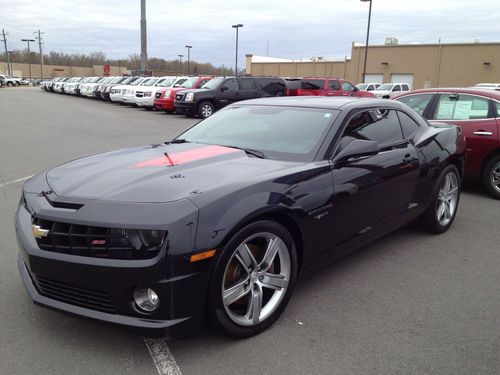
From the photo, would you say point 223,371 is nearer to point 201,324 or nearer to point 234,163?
point 201,324

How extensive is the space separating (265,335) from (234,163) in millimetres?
1238

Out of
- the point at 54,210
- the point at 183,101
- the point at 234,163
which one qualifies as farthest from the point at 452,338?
the point at 183,101

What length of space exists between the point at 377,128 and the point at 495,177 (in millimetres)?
3406

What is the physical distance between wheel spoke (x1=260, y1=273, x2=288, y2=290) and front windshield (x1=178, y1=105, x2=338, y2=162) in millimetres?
939

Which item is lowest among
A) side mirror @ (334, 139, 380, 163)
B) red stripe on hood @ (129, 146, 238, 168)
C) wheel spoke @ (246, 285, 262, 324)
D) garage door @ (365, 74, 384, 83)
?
wheel spoke @ (246, 285, 262, 324)

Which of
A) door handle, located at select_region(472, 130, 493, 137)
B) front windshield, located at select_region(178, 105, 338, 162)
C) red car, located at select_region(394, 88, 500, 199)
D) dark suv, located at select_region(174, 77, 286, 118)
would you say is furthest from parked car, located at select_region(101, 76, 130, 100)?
front windshield, located at select_region(178, 105, 338, 162)

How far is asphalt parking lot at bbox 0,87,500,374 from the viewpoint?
8.89 ft

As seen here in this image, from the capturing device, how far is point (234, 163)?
3.42m

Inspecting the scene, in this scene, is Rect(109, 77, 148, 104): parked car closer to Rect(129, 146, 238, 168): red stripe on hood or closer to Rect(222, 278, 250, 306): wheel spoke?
Rect(129, 146, 238, 168): red stripe on hood

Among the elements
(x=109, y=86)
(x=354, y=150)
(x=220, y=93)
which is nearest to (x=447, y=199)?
(x=354, y=150)

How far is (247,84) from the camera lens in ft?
65.3

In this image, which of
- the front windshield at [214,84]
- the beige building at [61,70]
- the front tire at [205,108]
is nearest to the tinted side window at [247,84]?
the front windshield at [214,84]

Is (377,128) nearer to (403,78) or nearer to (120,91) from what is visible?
(120,91)

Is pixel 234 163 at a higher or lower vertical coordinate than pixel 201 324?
higher
